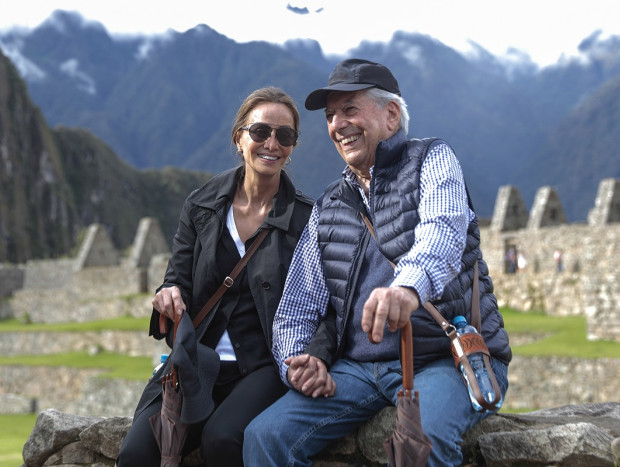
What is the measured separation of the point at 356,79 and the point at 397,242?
3.03ft

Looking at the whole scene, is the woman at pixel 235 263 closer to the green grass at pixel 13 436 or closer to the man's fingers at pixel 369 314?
the man's fingers at pixel 369 314

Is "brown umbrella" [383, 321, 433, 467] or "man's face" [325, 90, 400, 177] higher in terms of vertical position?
"man's face" [325, 90, 400, 177]

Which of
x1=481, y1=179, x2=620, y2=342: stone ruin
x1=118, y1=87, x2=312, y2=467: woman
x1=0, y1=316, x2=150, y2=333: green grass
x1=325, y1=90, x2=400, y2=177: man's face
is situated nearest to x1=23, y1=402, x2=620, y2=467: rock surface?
x1=118, y1=87, x2=312, y2=467: woman

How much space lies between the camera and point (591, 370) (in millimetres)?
11719

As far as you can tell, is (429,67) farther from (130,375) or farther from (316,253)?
(316,253)

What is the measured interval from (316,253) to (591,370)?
8350 mm

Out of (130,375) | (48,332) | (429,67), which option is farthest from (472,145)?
(130,375)

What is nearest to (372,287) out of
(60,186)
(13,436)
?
(13,436)

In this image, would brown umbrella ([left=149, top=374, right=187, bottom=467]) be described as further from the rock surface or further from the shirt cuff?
the shirt cuff

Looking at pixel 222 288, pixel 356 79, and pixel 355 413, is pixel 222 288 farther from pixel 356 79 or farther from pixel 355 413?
pixel 356 79

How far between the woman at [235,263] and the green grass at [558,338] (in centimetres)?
826

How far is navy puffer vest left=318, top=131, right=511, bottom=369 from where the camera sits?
13.3 feet

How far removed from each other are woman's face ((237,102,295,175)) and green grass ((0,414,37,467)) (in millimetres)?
4957

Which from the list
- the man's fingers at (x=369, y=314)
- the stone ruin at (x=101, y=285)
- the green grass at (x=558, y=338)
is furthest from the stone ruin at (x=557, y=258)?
the man's fingers at (x=369, y=314)
